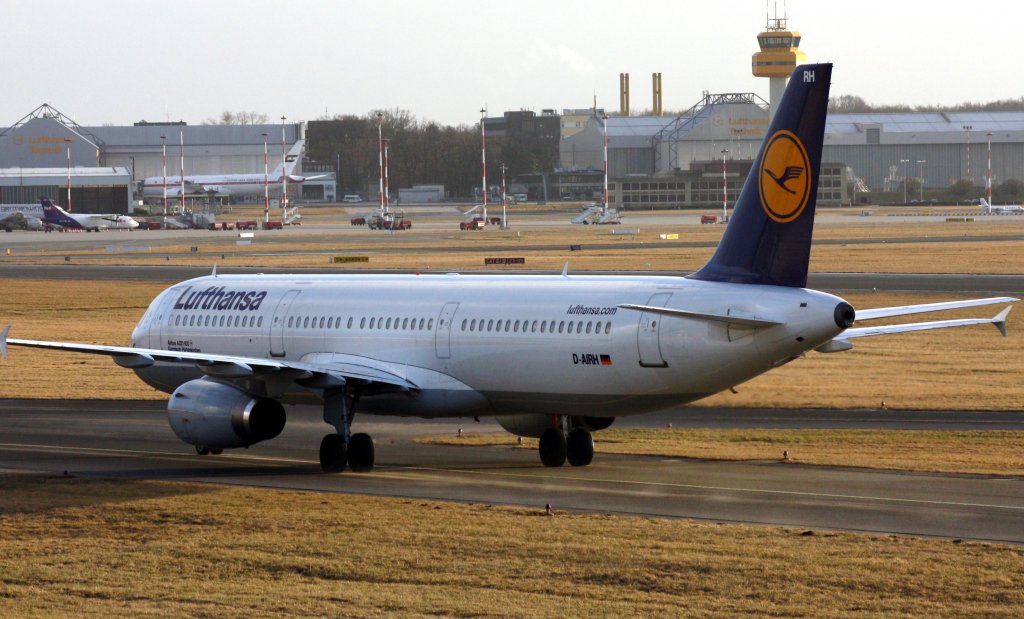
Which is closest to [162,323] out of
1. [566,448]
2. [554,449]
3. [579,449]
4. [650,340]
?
[554,449]

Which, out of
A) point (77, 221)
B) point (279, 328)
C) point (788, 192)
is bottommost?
point (279, 328)

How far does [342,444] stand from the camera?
3048cm

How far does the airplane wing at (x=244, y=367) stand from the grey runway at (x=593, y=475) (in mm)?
1908

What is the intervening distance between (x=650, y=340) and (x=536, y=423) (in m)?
5.49

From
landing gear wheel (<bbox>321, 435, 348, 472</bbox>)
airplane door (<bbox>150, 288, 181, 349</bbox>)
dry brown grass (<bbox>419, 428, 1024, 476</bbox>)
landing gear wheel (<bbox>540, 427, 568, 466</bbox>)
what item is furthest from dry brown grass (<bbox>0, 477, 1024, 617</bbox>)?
airplane door (<bbox>150, 288, 181, 349</bbox>)

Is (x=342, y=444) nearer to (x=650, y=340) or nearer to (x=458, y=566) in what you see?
(x=650, y=340)

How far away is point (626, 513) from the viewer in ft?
81.0

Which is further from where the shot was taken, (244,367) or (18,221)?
(18,221)

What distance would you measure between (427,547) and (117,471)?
11.4m

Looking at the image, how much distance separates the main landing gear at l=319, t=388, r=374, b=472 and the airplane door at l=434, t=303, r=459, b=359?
7.14ft

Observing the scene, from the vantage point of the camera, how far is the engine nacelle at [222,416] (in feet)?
99.0

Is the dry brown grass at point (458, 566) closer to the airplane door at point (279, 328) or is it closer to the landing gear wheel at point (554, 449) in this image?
the landing gear wheel at point (554, 449)

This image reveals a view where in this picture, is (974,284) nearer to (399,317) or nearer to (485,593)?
(399,317)

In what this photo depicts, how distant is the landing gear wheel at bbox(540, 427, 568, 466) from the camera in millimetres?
30953
